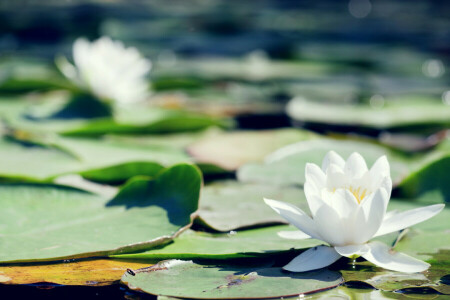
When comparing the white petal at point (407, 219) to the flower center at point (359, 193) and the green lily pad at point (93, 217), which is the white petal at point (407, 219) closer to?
the flower center at point (359, 193)

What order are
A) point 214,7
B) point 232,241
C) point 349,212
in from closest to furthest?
point 349,212 → point 232,241 → point 214,7

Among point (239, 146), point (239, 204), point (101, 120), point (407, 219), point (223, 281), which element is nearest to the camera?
point (223, 281)

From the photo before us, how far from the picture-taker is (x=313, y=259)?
3.96ft

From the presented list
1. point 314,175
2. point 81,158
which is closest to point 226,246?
point 314,175

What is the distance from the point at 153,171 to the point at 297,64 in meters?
2.88

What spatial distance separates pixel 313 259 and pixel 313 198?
0.13m

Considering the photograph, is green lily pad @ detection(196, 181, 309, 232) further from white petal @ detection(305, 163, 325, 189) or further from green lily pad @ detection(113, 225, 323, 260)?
white petal @ detection(305, 163, 325, 189)

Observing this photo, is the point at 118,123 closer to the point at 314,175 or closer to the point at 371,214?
the point at 314,175

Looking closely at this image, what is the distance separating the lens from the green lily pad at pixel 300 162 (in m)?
1.86

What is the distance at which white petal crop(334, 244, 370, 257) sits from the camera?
1196 millimetres

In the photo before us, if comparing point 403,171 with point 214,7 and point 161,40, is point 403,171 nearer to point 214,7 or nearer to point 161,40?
point 161,40

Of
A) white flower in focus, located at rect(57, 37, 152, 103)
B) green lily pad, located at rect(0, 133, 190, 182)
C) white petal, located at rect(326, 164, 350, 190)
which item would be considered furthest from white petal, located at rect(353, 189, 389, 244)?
white flower in focus, located at rect(57, 37, 152, 103)

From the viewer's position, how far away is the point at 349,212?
3.87ft

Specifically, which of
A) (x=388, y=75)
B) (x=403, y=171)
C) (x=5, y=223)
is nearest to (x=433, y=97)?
(x=388, y=75)
